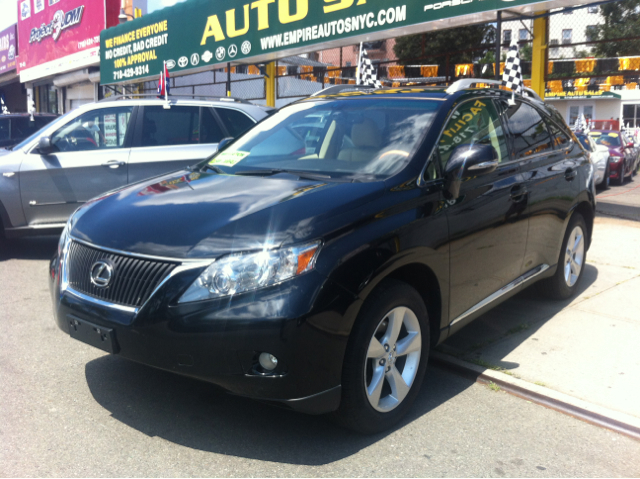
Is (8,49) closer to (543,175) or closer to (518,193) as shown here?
(543,175)

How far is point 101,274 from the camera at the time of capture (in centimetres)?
310

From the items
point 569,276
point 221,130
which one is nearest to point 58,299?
point 569,276

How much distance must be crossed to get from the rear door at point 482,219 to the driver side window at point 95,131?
4.69 m

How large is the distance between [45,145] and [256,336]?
209 inches

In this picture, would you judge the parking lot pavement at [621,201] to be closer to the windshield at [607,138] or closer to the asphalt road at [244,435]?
the windshield at [607,138]

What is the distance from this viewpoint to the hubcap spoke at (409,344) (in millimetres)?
3299

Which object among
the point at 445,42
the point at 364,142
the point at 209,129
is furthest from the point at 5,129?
the point at 445,42

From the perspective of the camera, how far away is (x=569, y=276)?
5.50 m

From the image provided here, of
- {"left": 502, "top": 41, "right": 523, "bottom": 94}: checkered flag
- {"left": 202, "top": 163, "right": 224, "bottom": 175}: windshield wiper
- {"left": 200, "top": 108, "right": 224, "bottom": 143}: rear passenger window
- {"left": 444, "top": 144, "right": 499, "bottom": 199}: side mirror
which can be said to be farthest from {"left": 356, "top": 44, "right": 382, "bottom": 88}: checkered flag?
{"left": 444, "top": 144, "right": 499, "bottom": 199}: side mirror

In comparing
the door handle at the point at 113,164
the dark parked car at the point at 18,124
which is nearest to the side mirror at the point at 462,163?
the door handle at the point at 113,164

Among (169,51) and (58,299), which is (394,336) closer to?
(58,299)

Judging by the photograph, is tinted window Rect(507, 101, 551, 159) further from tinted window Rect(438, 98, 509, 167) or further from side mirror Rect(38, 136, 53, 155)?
side mirror Rect(38, 136, 53, 155)

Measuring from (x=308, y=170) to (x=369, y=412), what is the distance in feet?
4.86

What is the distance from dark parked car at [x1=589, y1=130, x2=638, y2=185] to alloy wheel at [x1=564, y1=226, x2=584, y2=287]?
1178cm
